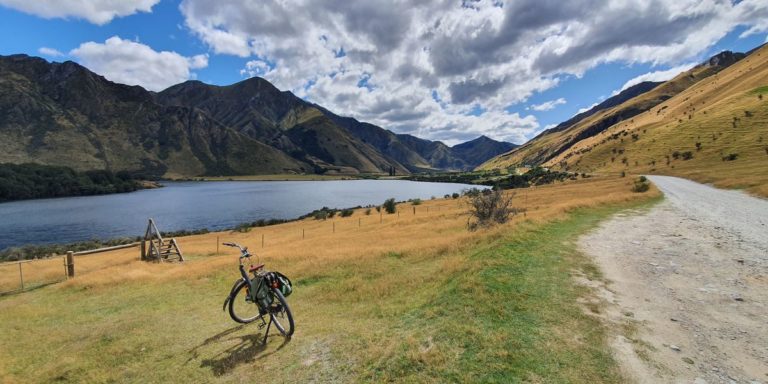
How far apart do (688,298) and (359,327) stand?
30.9ft

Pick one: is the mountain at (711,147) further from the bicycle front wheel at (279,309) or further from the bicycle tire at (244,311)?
the bicycle tire at (244,311)

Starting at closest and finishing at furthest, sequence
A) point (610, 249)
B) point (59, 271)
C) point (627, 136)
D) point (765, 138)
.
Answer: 1. point (610, 249)
2. point (59, 271)
3. point (765, 138)
4. point (627, 136)

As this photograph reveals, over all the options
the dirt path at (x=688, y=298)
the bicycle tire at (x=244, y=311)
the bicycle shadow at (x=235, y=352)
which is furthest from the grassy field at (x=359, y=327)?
the dirt path at (x=688, y=298)

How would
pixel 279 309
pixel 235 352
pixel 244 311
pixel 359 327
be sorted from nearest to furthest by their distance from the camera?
1. pixel 235 352
2. pixel 359 327
3. pixel 279 309
4. pixel 244 311

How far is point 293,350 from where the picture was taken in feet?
31.6

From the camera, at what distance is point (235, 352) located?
1013cm

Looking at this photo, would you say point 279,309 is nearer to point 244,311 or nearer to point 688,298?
point 244,311

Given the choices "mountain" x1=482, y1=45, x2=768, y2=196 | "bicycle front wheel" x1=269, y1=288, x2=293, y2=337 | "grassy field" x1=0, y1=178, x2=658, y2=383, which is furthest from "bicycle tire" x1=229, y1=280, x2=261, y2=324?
"mountain" x1=482, y1=45, x2=768, y2=196

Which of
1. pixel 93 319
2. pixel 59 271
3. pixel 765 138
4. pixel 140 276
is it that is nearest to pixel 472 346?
pixel 93 319

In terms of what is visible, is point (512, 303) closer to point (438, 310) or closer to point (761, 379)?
point (438, 310)

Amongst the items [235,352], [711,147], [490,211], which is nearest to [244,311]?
[235,352]

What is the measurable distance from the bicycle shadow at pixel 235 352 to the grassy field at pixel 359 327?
5cm

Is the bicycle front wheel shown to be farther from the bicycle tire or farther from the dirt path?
the dirt path

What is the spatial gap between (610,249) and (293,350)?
571 inches
